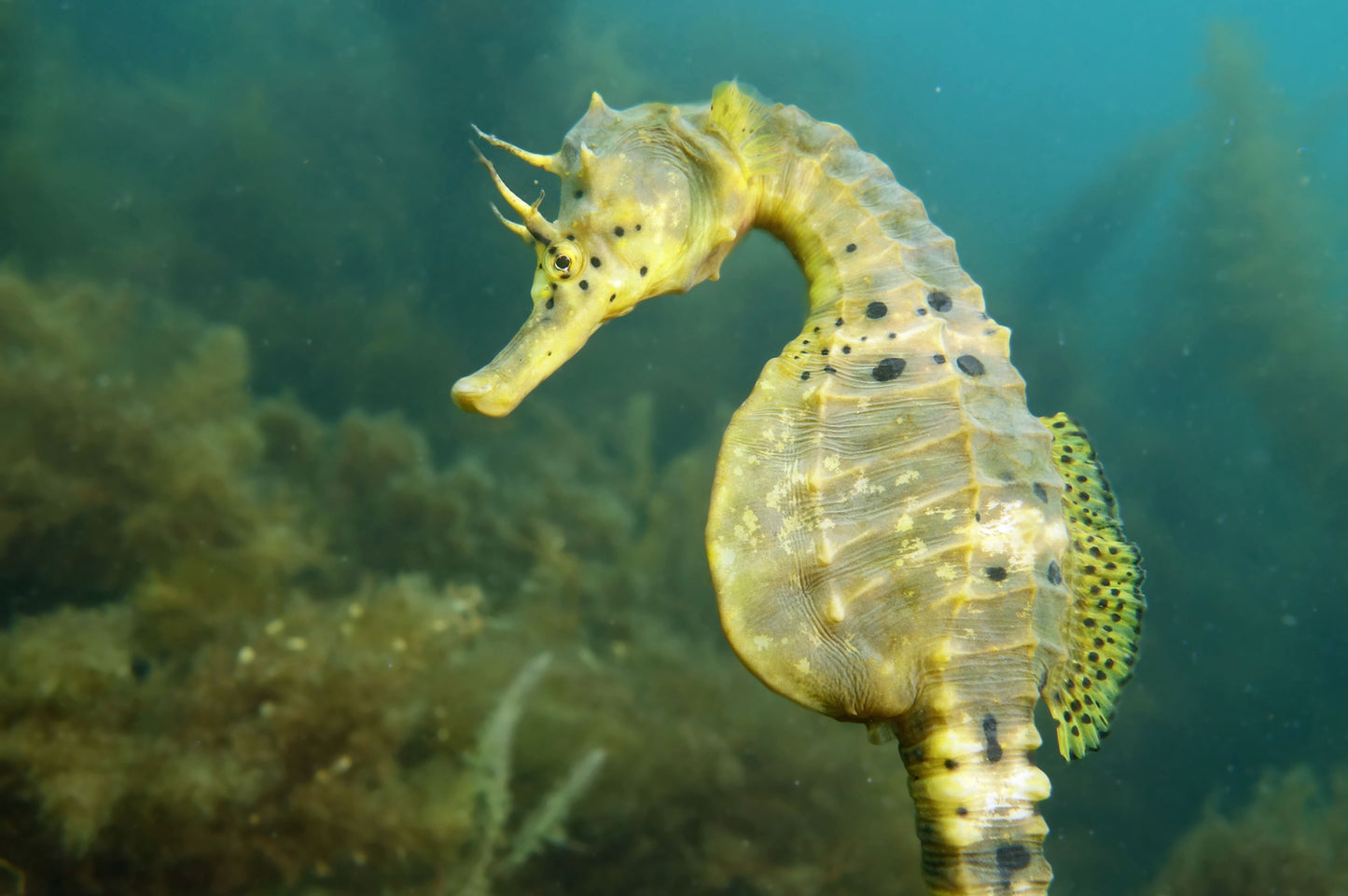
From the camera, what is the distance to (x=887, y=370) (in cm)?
242

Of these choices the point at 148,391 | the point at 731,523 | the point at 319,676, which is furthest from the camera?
the point at 148,391

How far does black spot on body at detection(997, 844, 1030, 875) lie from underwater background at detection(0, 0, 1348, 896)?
11.6 feet

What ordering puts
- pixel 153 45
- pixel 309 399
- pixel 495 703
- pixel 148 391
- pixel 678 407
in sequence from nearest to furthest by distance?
pixel 495 703
pixel 148 391
pixel 309 399
pixel 678 407
pixel 153 45

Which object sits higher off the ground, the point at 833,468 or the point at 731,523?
the point at 833,468

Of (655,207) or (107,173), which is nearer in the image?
(655,207)

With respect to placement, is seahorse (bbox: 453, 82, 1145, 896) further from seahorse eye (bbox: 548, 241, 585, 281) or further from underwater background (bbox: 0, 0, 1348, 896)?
underwater background (bbox: 0, 0, 1348, 896)

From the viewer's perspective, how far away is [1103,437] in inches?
405

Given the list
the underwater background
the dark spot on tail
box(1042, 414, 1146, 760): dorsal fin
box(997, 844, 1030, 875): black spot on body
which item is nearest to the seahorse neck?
box(1042, 414, 1146, 760): dorsal fin

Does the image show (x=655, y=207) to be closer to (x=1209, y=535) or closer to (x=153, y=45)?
(x=1209, y=535)

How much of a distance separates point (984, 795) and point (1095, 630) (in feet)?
2.43

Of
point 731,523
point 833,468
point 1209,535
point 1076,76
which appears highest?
point 1076,76

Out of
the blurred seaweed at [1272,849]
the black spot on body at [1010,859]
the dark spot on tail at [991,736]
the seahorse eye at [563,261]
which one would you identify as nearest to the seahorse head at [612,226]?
the seahorse eye at [563,261]

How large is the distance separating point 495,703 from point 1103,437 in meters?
9.03

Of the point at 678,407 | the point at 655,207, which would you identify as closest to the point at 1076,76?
the point at 678,407
